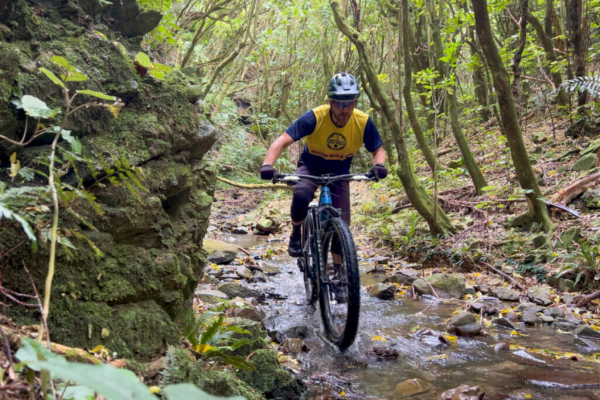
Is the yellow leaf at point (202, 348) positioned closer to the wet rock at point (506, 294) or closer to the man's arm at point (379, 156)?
the man's arm at point (379, 156)

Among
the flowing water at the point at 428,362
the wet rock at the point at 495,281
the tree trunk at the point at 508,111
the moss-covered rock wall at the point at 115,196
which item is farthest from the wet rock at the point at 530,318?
the moss-covered rock wall at the point at 115,196

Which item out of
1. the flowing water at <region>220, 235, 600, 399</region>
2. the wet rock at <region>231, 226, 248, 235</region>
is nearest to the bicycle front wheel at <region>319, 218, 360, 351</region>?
the flowing water at <region>220, 235, 600, 399</region>

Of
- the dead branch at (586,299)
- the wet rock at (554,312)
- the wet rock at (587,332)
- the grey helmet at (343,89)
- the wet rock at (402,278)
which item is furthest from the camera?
the wet rock at (402,278)

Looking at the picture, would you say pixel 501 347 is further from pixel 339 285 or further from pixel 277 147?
pixel 277 147

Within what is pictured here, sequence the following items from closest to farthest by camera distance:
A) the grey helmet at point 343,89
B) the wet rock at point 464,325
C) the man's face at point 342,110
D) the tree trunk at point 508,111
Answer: the wet rock at point 464,325
the grey helmet at point 343,89
the man's face at point 342,110
the tree trunk at point 508,111

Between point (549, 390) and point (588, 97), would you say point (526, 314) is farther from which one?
point (588, 97)

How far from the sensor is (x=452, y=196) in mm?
8688

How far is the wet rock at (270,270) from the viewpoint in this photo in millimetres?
6715

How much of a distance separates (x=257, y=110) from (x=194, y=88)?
1683 cm

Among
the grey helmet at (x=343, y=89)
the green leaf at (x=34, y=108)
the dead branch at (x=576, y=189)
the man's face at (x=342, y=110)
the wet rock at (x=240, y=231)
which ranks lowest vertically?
the wet rock at (x=240, y=231)

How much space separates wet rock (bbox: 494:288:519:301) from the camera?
4.87m

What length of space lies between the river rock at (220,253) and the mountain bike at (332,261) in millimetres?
A: 2957

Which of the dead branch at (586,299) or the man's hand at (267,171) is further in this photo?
the dead branch at (586,299)

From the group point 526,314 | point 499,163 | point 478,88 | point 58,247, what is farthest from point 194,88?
point 478,88
